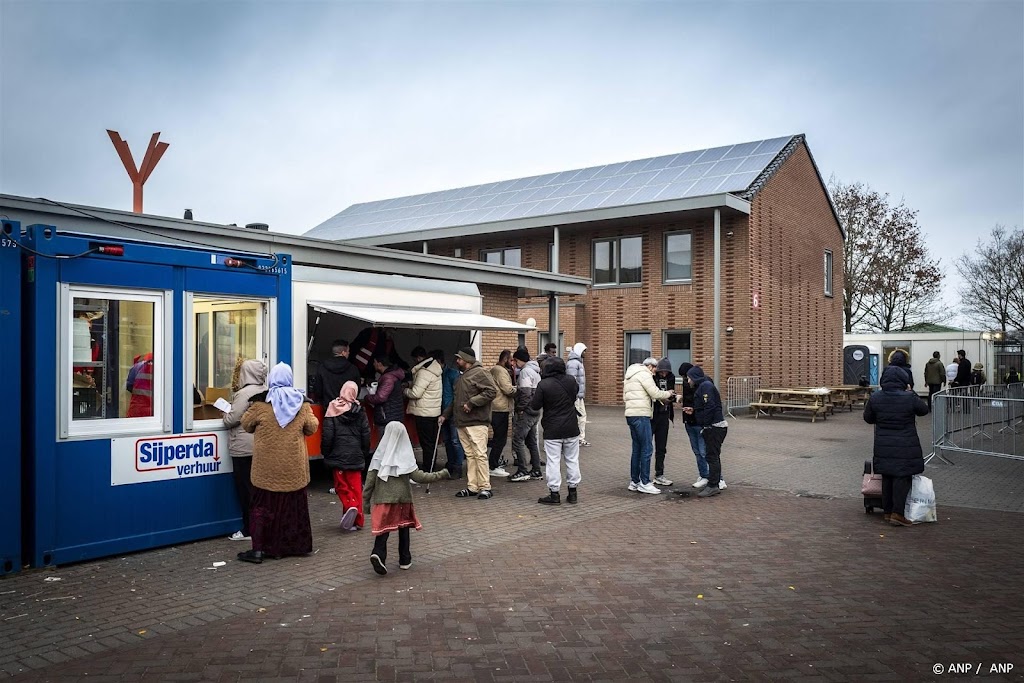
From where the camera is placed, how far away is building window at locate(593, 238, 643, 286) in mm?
25156

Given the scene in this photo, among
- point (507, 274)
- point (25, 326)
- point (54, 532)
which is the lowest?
point (54, 532)

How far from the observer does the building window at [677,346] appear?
78.9ft

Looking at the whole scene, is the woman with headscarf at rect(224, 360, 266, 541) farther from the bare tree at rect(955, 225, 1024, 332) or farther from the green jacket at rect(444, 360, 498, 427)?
the bare tree at rect(955, 225, 1024, 332)

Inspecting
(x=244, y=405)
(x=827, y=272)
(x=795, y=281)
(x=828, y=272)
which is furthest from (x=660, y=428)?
(x=828, y=272)

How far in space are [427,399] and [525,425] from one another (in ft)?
4.89

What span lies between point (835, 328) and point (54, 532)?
1133 inches

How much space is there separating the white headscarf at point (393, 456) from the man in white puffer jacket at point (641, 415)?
4.12 metres

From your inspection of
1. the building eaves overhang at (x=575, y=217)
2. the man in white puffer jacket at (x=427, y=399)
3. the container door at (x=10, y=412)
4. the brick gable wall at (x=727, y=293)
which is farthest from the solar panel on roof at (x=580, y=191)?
the container door at (x=10, y=412)

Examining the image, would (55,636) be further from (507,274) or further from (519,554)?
(507,274)

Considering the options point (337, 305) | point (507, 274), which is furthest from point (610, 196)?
point (337, 305)

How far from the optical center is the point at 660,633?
503 cm

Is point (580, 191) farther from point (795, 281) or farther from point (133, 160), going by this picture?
point (133, 160)

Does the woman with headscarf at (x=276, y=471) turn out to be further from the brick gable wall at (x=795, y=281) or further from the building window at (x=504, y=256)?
the building window at (x=504, y=256)

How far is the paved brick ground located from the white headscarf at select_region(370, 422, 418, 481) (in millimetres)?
814
